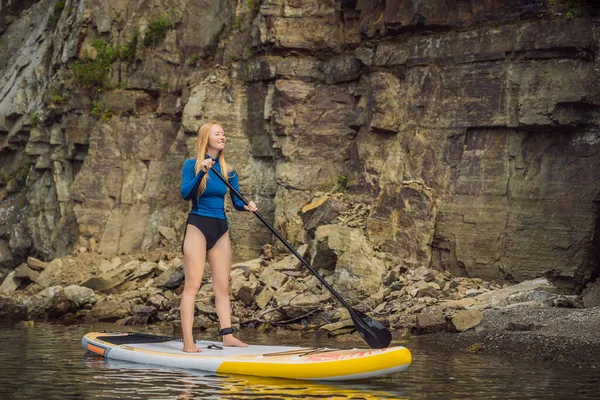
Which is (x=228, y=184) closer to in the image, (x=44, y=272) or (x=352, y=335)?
(x=352, y=335)

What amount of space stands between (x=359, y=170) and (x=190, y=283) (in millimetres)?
10648

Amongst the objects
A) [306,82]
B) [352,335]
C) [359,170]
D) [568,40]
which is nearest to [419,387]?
[352,335]

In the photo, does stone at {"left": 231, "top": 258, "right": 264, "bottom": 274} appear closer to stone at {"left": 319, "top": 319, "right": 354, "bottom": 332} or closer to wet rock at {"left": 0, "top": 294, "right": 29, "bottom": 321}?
wet rock at {"left": 0, "top": 294, "right": 29, "bottom": 321}

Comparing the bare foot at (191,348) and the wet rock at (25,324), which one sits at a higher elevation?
the bare foot at (191,348)

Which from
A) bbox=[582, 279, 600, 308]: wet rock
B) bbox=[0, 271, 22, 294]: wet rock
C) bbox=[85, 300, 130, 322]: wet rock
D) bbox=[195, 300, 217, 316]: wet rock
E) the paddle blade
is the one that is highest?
the paddle blade

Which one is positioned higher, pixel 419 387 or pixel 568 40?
pixel 568 40

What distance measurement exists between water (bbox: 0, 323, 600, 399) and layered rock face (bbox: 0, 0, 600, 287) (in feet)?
21.1

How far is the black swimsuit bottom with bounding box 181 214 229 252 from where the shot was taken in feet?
34.3

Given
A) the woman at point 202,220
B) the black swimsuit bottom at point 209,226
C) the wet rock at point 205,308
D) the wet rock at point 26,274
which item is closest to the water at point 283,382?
the woman at point 202,220

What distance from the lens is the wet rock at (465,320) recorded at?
45.0ft

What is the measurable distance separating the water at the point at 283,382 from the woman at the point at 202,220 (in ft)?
2.72

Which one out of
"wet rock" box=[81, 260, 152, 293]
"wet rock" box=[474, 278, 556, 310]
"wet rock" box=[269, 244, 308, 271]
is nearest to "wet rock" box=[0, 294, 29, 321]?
"wet rock" box=[81, 260, 152, 293]

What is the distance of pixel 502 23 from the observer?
18.2 m

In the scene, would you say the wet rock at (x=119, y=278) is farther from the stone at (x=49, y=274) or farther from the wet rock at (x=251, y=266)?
the wet rock at (x=251, y=266)
